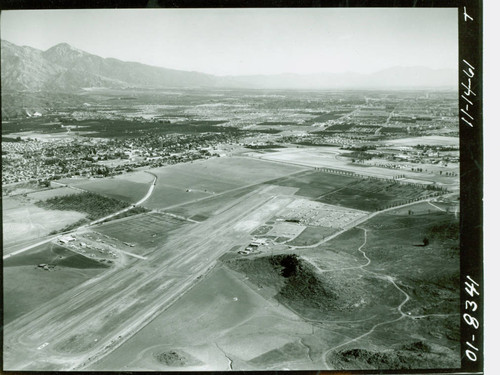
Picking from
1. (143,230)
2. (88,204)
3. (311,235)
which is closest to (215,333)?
(311,235)

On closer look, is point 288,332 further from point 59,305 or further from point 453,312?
point 59,305

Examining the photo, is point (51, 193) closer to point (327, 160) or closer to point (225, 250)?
point (225, 250)

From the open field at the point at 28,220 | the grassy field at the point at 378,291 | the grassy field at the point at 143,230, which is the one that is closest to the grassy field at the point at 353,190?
the grassy field at the point at 378,291

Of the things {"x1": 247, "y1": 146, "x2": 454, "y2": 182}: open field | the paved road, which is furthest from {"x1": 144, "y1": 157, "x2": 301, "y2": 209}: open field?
the paved road

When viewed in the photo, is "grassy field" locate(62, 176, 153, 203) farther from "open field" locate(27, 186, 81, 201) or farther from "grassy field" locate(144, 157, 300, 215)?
"grassy field" locate(144, 157, 300, 215)

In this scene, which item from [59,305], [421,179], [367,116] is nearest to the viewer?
[59,305]

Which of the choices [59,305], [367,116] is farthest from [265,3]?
[367,116]
